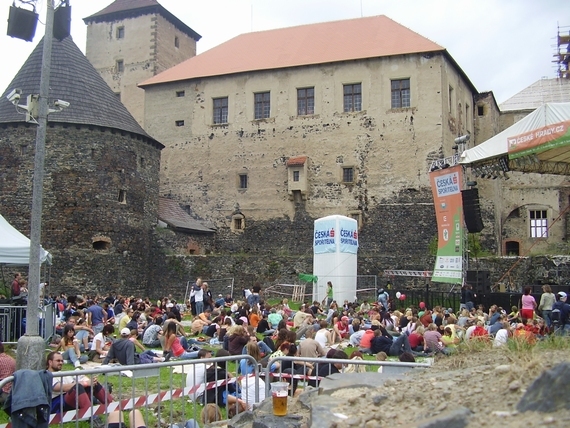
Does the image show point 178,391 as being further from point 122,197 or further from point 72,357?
point 122,197

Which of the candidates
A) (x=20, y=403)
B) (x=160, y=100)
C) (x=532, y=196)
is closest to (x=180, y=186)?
(x=160, y=100)

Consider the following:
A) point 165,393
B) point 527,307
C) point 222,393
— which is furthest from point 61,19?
point 527,307

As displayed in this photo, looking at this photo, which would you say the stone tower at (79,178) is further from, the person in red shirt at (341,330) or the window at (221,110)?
the person in red shirt at (341,330)

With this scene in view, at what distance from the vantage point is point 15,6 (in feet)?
29.4

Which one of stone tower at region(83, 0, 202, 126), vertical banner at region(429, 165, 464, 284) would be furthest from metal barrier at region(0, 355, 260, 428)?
stone tower at region(83, 0, 202, 126)

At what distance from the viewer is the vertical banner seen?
19875mm

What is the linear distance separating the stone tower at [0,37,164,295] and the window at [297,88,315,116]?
30.5 feet

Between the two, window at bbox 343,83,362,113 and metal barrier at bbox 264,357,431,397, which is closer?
metal barrier at bbox 264,357,431,397

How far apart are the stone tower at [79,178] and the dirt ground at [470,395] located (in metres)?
24.0

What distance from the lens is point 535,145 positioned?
1573 centimetres

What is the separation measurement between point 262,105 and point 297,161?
417cm

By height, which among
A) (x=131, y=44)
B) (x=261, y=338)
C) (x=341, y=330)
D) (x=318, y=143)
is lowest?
(x=261, y=338)

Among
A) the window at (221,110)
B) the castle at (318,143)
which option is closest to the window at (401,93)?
the castle at (318,143)

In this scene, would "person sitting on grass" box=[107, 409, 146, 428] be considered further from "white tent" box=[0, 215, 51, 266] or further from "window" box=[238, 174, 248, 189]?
"window" box=[238, 174, 248, 189]
